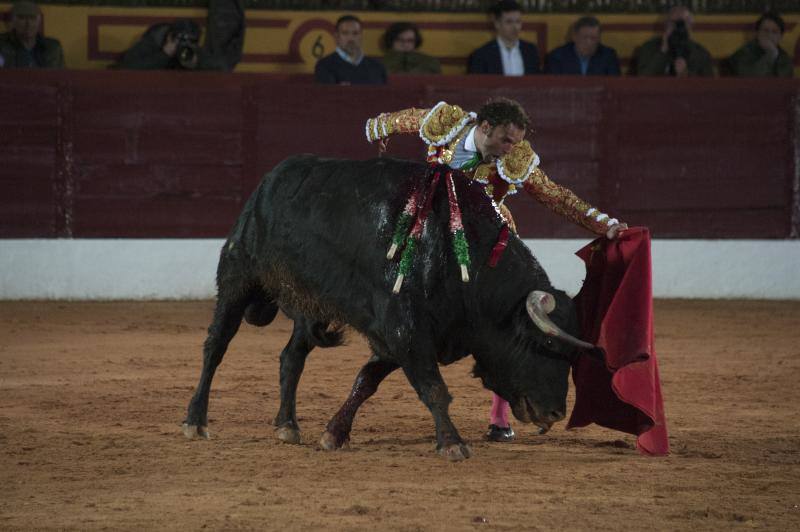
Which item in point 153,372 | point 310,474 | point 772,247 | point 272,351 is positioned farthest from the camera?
point 772,247

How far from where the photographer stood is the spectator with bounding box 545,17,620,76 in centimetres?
918

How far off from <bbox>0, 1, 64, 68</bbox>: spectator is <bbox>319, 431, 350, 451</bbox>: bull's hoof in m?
5.04

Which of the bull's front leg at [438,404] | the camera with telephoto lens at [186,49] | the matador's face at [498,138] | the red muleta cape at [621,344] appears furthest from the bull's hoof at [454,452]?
the camera with telephoto lens at [186,49]

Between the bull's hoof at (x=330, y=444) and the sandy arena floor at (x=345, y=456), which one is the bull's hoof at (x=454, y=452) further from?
the bull's hoof at (x=330, y=444)

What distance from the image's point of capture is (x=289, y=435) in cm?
438

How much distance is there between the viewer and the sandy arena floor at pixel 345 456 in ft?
11.1

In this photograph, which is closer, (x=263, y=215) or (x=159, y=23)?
(x=263, y=215)

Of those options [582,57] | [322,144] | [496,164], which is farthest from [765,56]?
[496,164]

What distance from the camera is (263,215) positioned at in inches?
179

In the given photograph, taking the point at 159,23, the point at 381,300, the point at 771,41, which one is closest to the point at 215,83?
the point at 159,23

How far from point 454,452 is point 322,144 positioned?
16.8 ft

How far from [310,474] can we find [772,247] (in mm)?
6167

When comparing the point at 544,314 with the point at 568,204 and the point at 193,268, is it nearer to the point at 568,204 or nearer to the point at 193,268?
the point at 568,204

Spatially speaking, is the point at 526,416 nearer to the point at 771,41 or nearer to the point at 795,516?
the point at 795,516
